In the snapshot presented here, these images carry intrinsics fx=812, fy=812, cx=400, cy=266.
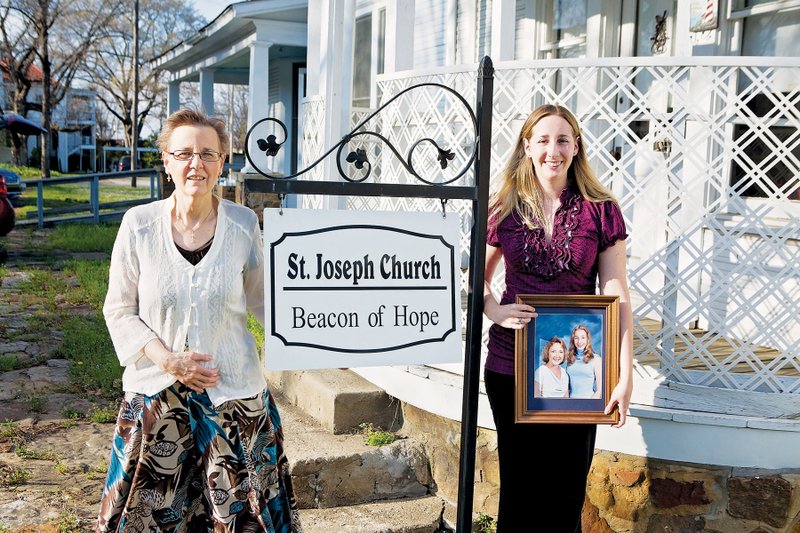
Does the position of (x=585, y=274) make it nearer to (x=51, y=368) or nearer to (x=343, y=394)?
(x=343, y=394)

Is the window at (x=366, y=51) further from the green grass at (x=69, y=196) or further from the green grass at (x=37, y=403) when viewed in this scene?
the green grass at (x=69, y=196)

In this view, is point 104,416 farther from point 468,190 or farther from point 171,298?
point 468,190

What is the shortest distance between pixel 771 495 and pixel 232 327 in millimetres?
2421

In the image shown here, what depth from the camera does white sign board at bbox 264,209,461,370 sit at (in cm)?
212

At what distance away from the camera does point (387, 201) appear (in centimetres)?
470

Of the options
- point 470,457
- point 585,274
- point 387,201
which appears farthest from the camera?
point 387,201

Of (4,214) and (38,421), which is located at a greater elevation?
(4,214)

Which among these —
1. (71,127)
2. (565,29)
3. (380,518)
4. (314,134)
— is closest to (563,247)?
(380,518)

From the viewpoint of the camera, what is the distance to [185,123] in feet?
8.07

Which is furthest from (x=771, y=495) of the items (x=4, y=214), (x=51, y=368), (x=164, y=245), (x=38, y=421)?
(x=4, y=214)

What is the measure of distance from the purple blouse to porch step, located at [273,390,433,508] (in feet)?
4.80

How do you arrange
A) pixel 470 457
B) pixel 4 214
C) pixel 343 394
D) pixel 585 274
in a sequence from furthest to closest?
pixel 4 214 < pixel 343 394 < pixel 585 274 < pixel 470 457

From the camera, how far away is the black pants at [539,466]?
8.60 ft

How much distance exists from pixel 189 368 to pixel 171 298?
223mm
